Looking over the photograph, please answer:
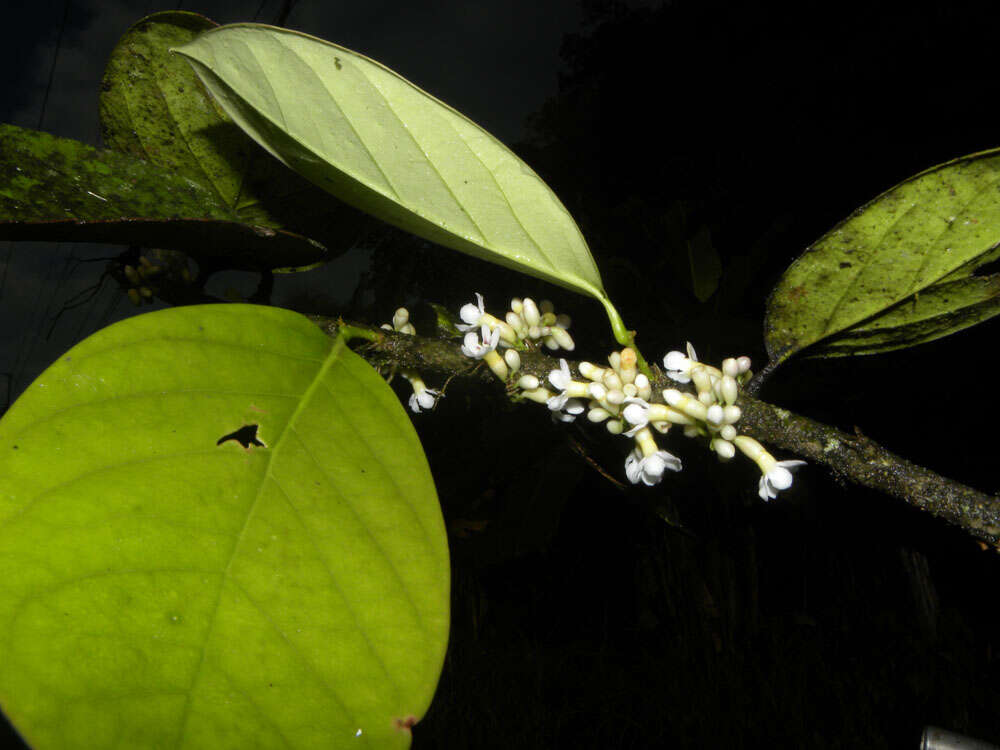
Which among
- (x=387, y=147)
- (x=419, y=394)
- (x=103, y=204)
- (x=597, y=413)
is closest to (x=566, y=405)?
(x=597, y=413)

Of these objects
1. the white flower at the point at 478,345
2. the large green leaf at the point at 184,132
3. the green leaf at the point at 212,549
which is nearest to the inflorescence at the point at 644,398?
the white flower at the point at 478,345

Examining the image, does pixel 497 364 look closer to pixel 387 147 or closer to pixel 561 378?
pixel 561 378

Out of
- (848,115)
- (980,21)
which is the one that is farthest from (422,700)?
(980,21)

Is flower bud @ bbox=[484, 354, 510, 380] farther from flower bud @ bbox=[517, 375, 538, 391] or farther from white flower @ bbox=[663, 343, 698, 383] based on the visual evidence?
white flower @ bbox=[663, 343, 698, 383]

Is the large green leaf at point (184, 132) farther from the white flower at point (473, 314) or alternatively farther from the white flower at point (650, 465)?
the white flower at point (650, 465)

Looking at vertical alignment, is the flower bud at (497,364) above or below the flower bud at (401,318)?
above

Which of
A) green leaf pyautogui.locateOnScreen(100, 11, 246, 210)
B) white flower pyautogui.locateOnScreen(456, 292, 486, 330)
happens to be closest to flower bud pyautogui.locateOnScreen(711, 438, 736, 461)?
white flower pyautogui.locateOnScreen(456, 292, 486, 330)

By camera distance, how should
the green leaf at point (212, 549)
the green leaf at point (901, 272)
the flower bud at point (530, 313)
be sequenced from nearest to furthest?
the green leaf at point (212, 549)
the green leaf at point (901, 272)
the flower bud at point (530, 313)
